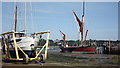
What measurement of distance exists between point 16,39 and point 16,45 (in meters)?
0.85

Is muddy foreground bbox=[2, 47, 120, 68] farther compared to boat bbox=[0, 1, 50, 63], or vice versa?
boat bbox=[0, 1, 50, 63]

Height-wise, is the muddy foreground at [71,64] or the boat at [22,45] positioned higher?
the boat at [22,45]

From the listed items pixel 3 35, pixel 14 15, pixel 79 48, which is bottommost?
pixel 79 48

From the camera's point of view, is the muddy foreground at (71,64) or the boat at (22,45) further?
the boat at (22,45)

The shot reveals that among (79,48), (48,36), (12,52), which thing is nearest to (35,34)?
(48,36)

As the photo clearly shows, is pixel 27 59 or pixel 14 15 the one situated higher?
pixel 14 15

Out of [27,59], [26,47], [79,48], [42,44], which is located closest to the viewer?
[27,59]

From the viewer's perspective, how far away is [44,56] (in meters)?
24.0

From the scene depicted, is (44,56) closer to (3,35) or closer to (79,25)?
(3,35)

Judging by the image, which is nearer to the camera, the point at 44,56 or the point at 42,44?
the point at 44,56

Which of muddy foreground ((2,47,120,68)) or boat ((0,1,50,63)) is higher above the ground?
boat ((0,1,50,63))

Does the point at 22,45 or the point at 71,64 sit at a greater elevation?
the point at 22,45

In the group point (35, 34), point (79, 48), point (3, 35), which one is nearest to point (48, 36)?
point (35, 34)

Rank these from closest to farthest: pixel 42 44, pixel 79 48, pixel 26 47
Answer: pixel 26 47 → pixel 42 44 → pixel 79 48
